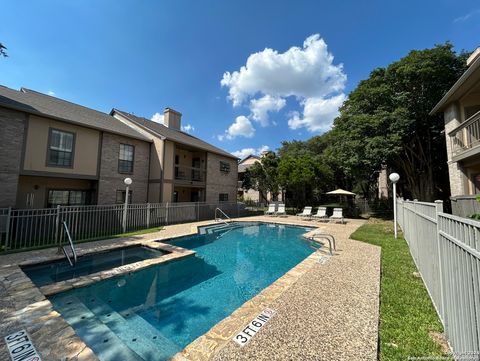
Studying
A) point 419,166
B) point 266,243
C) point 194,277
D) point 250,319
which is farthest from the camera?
point 419,166

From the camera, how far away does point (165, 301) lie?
543 cm

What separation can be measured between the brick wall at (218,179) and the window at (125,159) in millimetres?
7572

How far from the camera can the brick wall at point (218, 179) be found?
2178 centimetres

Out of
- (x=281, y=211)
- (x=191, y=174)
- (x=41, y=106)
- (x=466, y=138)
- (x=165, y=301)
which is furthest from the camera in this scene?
(x=281, y=211)

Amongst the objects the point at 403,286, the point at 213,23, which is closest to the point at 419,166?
the point at 403,286

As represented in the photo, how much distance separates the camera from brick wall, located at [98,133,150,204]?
46.9 feet

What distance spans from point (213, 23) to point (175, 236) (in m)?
13.5

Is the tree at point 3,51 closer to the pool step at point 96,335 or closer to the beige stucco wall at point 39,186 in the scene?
the beige stucco wall at point 39,186

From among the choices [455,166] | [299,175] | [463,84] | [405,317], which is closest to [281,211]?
[299,175]

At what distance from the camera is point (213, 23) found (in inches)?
529

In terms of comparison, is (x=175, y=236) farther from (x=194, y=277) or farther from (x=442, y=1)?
(x=442, y=1)

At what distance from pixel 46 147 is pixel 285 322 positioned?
49.7 feet

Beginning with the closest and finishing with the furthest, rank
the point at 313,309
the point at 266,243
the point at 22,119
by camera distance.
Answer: the point at 313,309 → the point at 22,119 → the point at 266,243

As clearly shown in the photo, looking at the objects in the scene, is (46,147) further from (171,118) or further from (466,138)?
(466,138)
